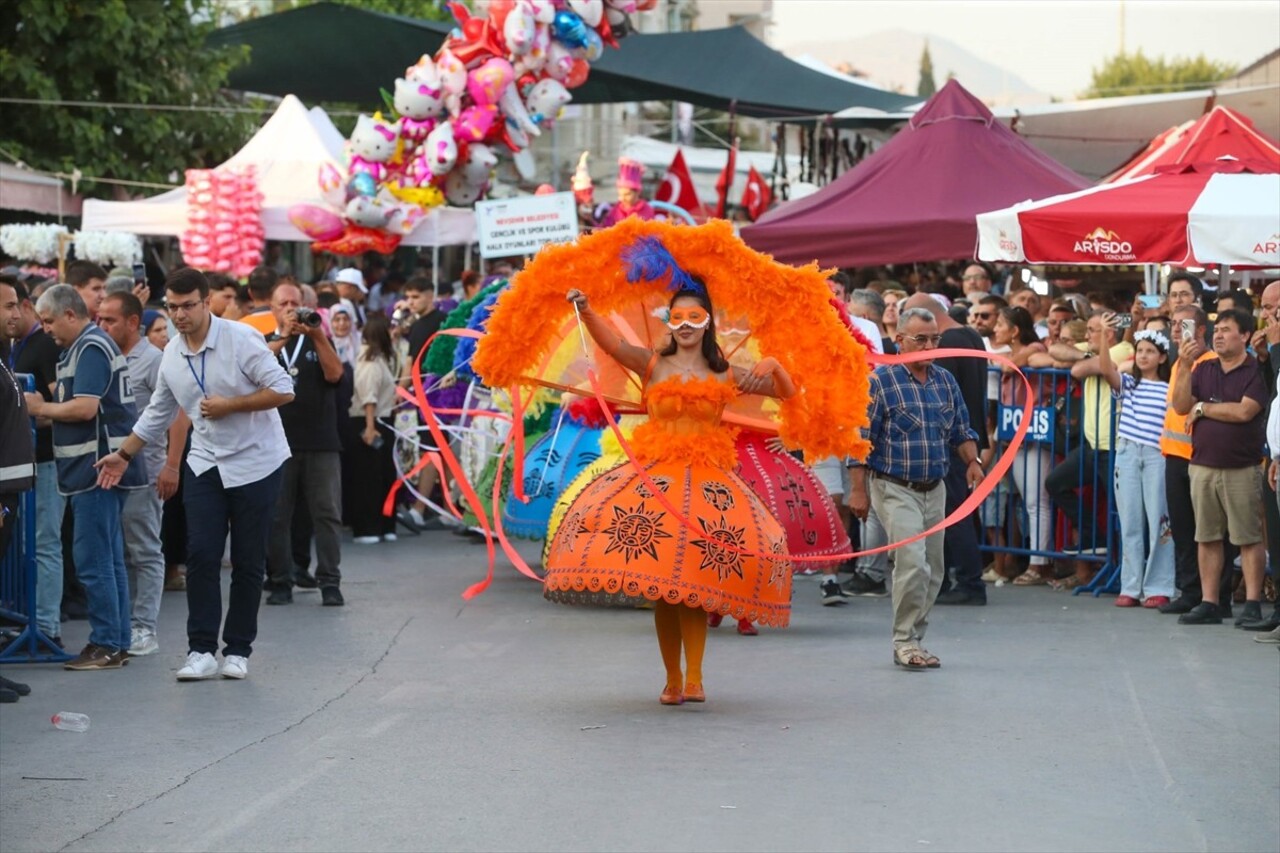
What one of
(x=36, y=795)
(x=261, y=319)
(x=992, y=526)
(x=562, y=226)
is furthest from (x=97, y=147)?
(x=36, y=795)

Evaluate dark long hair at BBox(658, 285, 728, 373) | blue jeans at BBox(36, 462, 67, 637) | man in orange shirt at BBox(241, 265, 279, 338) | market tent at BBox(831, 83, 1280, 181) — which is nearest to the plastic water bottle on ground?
blue jeans at BBox(36, 462, 67, 637)

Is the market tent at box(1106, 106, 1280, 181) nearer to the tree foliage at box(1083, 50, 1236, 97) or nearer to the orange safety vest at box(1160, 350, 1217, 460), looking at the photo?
the orange safety vest at box(1160, 350, 1217, 460)

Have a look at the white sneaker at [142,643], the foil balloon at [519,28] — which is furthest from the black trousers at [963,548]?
the foil balloon at [519,28]

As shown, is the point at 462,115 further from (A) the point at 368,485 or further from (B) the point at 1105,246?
(B) the point at 1105,246

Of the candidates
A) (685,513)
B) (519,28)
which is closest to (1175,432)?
(685,513)

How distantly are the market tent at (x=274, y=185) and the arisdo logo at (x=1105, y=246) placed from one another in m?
11.4

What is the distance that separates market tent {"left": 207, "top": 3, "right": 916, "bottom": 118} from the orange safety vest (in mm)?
14922

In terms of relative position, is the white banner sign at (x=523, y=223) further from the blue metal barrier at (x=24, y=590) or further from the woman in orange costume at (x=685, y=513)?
the woman in orange costume at (x=685, y=513)

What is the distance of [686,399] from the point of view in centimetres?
875

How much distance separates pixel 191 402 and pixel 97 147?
18117 mm

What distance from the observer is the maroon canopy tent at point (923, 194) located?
677 inches

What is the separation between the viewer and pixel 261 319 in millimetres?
13180

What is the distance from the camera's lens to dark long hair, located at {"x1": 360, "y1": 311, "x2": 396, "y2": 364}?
16.1 meters

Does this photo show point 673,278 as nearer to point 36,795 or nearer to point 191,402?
point 191,402
